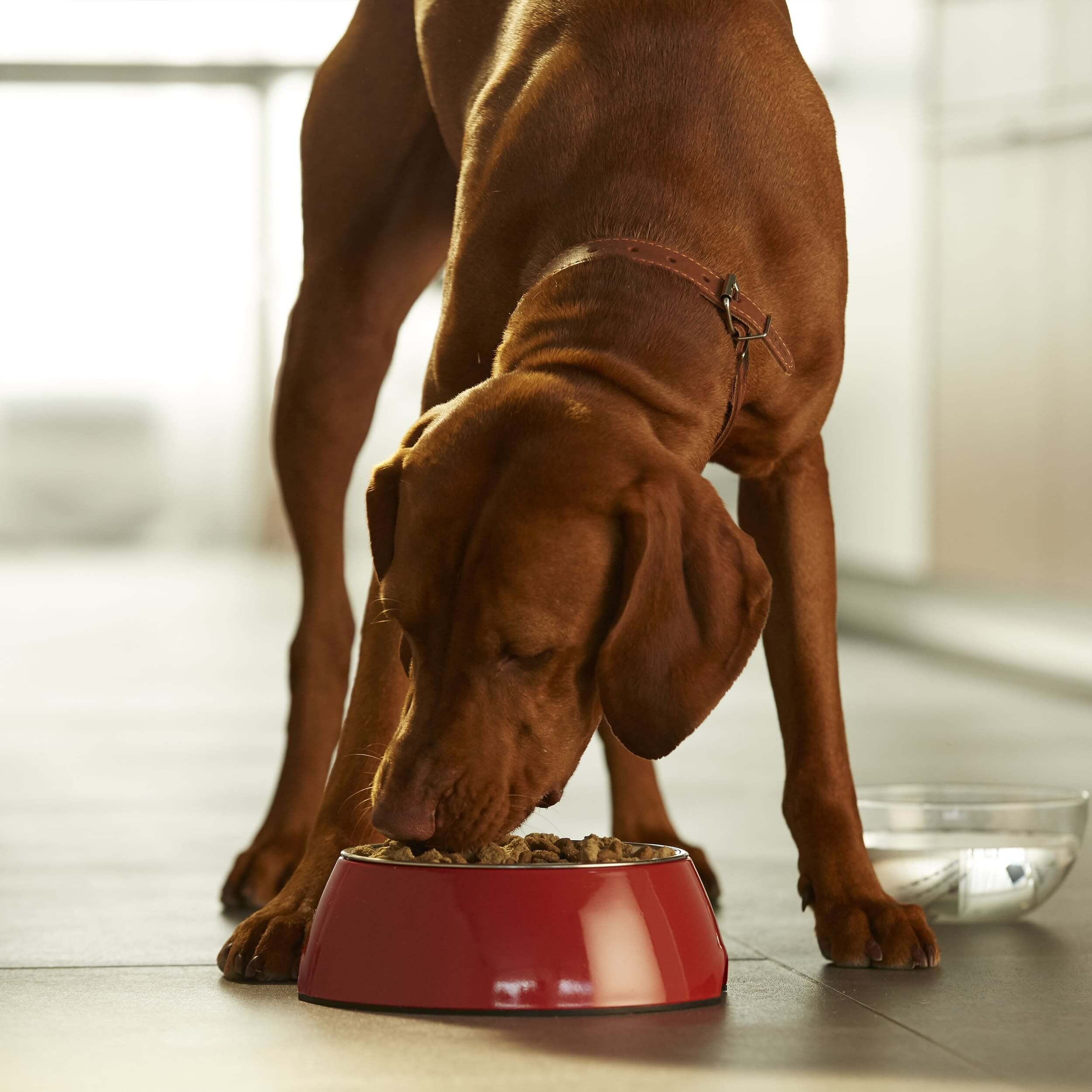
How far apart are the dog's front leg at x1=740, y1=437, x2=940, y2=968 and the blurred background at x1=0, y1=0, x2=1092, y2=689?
743 mm

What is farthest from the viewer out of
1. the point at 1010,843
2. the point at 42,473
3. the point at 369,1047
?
the point at 42,473

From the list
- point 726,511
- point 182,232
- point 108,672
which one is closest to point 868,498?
point 108,672

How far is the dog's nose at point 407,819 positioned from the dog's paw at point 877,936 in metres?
0.70

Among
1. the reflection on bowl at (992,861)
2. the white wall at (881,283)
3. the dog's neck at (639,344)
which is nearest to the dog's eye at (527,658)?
the dog's neck at (639,344)

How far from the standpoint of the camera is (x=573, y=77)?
2527mm

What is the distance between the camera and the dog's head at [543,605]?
2023mm

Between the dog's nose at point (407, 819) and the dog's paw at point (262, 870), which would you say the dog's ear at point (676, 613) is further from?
the dog's paw at point (262, 870)

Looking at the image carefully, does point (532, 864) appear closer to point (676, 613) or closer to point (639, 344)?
point (676, 613)

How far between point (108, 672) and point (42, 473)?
24.1 ft

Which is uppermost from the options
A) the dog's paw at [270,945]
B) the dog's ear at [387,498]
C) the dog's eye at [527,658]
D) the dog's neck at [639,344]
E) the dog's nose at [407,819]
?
the dog's neck at [639,344]

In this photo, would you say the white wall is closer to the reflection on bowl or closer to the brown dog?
the brown dog

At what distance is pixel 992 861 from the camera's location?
2809 mm

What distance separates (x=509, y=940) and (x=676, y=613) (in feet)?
1.28

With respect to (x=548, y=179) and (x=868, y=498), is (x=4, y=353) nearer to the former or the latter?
(x=868, y=498)
